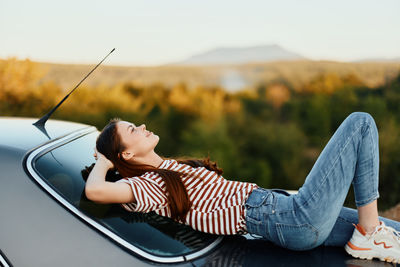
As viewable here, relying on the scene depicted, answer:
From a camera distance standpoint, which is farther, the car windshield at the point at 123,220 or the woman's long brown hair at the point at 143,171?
the woman's long brown hair at the point at 143,171

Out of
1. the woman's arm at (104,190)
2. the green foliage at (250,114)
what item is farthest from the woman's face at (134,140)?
the green foliage at (250,114)

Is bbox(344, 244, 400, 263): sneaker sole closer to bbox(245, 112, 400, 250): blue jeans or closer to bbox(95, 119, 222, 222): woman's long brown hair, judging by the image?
bbox(245, 112, 400, 250): blue jeans

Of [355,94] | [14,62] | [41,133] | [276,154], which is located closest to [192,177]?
[41,133]

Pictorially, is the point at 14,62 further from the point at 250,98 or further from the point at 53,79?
the point at 250,98

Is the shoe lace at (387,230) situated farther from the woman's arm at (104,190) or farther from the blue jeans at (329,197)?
the woman's arm at (104,190)

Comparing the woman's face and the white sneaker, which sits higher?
the woman's face

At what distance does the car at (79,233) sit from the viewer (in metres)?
1.76

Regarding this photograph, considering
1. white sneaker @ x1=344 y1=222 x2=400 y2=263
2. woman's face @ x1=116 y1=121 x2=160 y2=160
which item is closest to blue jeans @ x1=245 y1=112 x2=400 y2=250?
white sneaker @ x1=344 y1=222 x2=400 y2=263

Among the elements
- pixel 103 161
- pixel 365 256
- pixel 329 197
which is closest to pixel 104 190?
pixel 103 161

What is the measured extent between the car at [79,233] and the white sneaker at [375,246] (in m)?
0.05

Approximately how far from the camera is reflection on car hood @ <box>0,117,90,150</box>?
208cm

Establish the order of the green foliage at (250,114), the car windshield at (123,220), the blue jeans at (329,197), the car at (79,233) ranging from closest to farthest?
the car at (79,233), the car windshield at (123,220), the blue jeans at (329,197), the green foliage at (250,114)

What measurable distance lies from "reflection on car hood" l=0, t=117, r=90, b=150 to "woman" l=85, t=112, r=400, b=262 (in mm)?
317

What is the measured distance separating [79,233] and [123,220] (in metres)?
0.22
